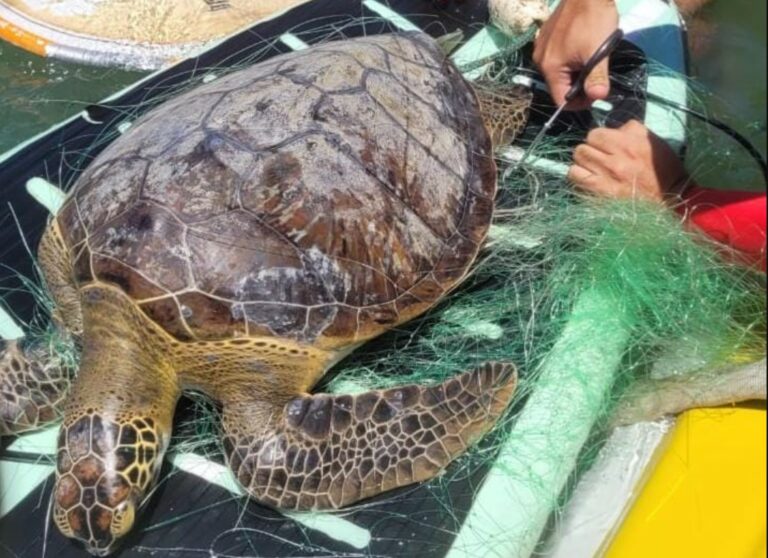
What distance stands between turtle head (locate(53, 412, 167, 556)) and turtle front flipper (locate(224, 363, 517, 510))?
190mm

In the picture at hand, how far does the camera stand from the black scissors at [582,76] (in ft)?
6.81

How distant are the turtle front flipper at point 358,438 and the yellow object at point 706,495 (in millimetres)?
329

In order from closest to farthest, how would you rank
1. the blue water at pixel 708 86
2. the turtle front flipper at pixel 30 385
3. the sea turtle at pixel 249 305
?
the blue water at pixel 708 86 → the sea turtle at pixel 249 305 → the turtle front flipper at pixel 30 385

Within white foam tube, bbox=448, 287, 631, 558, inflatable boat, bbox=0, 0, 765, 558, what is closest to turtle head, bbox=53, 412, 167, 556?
inflatable boat, bbox=0, 0, 765, 558

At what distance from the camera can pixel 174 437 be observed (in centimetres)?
172

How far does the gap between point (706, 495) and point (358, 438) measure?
0.64m

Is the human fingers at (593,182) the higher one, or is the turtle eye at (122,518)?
the human fingers at (593,182)

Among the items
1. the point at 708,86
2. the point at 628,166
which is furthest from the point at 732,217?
the point at 628,166

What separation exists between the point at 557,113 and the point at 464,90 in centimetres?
25

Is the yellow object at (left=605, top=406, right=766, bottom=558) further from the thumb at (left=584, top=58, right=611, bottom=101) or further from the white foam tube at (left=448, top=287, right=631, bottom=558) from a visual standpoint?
the thumb at (left=584, top=58, right=611, bottom=101)

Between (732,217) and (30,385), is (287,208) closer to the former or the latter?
(30,385)

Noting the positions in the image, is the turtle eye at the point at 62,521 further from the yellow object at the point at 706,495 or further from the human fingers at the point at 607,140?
the human fingers at the point at 607,140

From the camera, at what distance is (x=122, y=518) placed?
4.78 ft

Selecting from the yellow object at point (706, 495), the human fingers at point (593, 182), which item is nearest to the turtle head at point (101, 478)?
the yellow object at point (706, 495)
